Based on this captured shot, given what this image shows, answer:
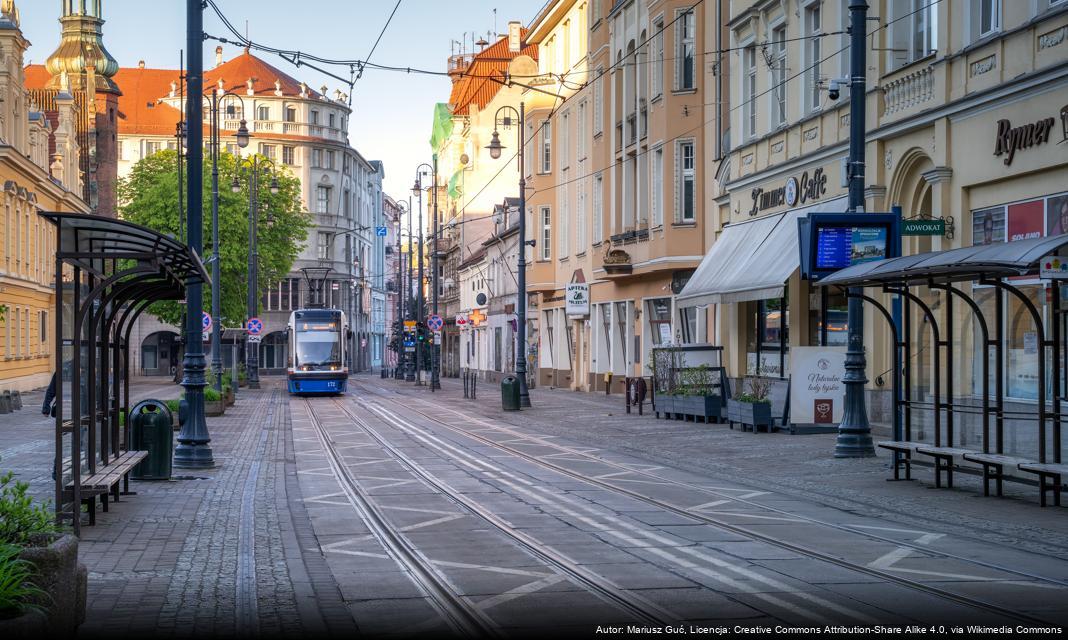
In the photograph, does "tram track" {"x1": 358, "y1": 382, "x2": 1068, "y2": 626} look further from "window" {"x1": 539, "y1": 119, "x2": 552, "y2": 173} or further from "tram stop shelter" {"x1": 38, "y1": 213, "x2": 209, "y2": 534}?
"window" {"x1": 539, "y1": 119, "x2": 552, "y2": 173}

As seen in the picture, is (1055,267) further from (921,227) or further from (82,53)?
(82,53)

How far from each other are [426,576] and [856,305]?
1150cm

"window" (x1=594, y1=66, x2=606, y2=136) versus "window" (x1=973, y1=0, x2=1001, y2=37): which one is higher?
"window" (x1=594, y1=66, x2=606, y2=136)

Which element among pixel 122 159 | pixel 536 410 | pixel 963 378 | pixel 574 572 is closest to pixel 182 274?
pixel 574 572

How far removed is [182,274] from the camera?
598 inches

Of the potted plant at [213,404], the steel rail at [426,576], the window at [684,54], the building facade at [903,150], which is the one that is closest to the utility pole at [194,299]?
the steel rail at [426,576]

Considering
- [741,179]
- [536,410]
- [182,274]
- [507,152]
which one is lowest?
[536,410]

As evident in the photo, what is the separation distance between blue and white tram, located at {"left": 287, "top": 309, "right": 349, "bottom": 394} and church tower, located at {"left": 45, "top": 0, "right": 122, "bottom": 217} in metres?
37.4

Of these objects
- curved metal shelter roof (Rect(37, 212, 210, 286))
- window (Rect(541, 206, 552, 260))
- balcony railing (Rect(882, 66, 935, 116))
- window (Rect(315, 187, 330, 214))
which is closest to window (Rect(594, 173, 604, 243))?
window (Rect(541, 206, 552, 260))

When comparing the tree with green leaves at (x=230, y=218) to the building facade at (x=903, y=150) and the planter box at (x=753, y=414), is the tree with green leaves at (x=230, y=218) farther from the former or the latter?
the planter box at (x=753, y=414)

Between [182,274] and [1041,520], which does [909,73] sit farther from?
[182,274]

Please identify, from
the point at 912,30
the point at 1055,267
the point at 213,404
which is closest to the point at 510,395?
the point at 213,404

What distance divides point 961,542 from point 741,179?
22095mm

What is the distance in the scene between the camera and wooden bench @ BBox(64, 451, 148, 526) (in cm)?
1223
